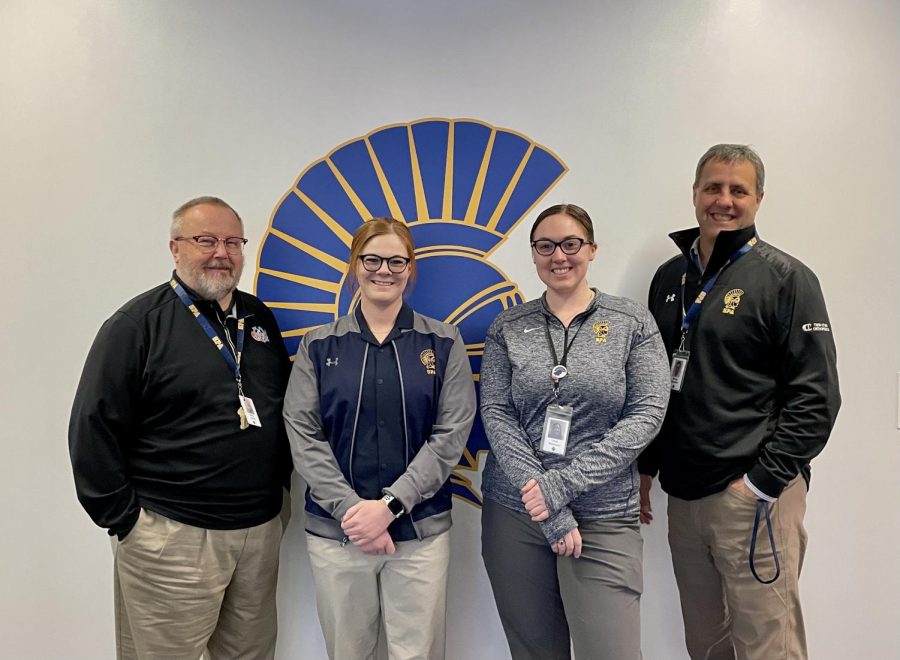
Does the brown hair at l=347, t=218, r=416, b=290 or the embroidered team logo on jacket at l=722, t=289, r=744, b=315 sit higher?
the brown hair at l=347, t=218, r=416, b=290

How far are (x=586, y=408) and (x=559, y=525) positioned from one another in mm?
342

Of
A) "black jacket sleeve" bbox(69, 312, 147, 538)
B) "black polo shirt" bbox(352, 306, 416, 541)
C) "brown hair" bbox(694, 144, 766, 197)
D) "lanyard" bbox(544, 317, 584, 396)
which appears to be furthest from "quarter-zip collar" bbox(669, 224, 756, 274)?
"black jacket sleeve" bbox(69, 312, 147, 538)

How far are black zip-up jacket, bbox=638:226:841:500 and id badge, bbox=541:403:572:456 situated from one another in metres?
0.40

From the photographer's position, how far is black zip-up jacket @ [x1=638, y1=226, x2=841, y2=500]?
1576 millimetres

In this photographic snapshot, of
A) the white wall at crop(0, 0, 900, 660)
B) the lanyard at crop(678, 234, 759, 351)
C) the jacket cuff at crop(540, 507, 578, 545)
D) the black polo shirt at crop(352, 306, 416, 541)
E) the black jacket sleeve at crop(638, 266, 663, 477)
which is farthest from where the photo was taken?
the white wall at crop(0, 0, 900, 660)

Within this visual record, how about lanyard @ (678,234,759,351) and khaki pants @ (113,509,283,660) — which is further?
lanyard @ (678,234,759,351)

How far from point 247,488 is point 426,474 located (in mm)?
583

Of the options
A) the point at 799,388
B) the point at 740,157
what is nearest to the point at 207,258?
the point at 740,157

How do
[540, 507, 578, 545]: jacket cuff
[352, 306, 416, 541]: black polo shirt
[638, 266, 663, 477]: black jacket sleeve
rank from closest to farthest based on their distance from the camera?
1. [540, 507, 578, 545]: jacket cuff
2. [352, 306, 416, 541]: black polo shirt
3. [638, 266, 663, 477]: black jacket sleeve

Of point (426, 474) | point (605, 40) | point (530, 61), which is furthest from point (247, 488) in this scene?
point (605, 40)

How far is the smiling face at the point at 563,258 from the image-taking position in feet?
5.39

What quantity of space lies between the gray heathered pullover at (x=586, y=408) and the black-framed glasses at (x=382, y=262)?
1.39 ft

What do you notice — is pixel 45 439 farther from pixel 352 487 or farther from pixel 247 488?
pixel 352 487

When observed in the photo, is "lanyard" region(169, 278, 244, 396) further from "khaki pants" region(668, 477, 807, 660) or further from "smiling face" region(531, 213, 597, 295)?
"khaki pants" region(668, 477, 807, 660)
